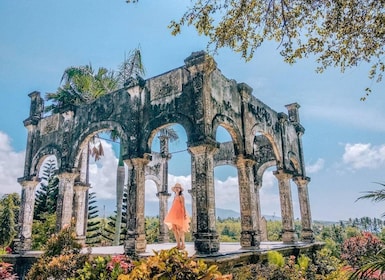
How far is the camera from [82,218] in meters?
12.7

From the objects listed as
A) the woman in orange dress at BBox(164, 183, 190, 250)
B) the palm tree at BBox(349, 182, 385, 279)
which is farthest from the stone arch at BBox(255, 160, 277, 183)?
the palm tree at BBox(349, 182, 385, 279)

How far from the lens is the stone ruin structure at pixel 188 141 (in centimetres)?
859

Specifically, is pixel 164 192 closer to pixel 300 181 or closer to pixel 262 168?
pixel 262 168

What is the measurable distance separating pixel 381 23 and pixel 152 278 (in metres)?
5.04

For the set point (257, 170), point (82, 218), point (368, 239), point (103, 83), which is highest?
point (103, 83)

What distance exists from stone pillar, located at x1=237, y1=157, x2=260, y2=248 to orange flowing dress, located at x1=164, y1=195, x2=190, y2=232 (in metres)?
2.62

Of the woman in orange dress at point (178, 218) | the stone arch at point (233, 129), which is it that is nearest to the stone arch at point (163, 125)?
the stone arch at point (233, 129)

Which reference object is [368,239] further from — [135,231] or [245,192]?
[135,231]

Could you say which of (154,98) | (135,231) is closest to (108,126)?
(154,98)

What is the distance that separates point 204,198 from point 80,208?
6.73 m

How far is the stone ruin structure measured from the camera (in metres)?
8.59

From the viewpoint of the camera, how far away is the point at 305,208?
573 inches

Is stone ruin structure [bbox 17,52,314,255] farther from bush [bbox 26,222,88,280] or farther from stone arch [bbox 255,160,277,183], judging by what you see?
stone arch [bbox 255,160,277,183]

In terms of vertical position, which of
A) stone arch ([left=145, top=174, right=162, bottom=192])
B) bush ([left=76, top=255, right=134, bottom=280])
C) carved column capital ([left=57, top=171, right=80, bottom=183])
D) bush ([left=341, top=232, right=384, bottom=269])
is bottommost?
bush ([left=341, top=232, right=384, bottom=269])
